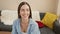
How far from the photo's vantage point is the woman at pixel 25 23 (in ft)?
5.27

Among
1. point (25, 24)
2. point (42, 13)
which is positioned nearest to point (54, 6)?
point (42, 13)

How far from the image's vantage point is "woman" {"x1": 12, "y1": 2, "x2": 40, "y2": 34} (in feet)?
5.27

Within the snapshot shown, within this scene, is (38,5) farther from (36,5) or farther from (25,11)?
(25,11)

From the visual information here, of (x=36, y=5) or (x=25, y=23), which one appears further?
(x=36, y=5)

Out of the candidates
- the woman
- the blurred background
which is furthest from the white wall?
the woman

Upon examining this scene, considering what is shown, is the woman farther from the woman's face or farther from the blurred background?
the blurred background

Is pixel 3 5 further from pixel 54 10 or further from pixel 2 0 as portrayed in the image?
pixel 54 10

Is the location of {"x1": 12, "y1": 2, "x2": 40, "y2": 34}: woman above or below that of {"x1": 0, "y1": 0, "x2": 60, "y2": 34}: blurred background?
below

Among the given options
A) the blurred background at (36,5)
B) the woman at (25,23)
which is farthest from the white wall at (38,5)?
the woman at (25,23)

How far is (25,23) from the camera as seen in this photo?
1.74m

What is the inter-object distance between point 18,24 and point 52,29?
5.53 ft

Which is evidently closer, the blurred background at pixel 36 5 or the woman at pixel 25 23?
the woman at pixel 25 23

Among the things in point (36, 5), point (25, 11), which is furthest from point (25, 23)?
point (36, 5)

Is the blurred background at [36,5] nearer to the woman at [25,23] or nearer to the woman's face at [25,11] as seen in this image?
the woman at [25,23]
